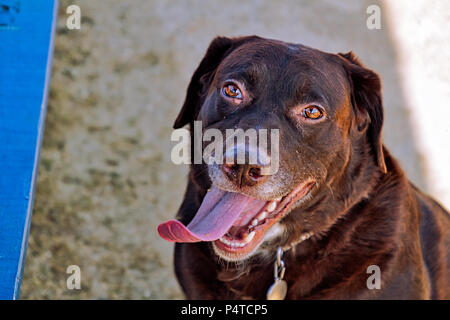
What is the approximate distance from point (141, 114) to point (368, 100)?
205 centimetres

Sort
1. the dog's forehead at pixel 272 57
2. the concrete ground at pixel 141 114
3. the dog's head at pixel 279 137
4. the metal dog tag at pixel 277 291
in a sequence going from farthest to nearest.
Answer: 1. the concrete ground at pixel 141 114
2. the metal dog tag at pixel 277 291
3. the dog's forehead at pixel 272 57
4. the dog's head at pixel 279 137

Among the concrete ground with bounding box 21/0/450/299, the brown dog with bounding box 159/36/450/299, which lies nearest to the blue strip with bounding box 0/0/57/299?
the brown dog with bounding box 159/36/450/299

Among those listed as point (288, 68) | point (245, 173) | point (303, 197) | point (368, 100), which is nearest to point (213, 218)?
point (245, 173)

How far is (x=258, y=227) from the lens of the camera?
251 centimetres

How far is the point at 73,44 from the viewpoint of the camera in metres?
4.61

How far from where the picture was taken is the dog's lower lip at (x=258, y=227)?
2.50 metres

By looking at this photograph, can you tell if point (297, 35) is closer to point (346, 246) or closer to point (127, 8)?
point (127, 8)

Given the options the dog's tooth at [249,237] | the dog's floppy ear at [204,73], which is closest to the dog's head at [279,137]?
the dog's tooth at [249,237]

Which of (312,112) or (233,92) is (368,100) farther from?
(233,92)

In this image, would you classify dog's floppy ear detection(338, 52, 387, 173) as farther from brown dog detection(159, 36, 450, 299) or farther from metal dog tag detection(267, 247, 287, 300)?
metal dog tag detection(267, 247, 287, 300)

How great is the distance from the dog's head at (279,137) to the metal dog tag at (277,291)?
0.64 ft

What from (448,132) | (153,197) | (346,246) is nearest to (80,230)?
(153,197)

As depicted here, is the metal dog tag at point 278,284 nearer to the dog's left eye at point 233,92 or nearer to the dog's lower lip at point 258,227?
the dog's lower lip at point 258,227
